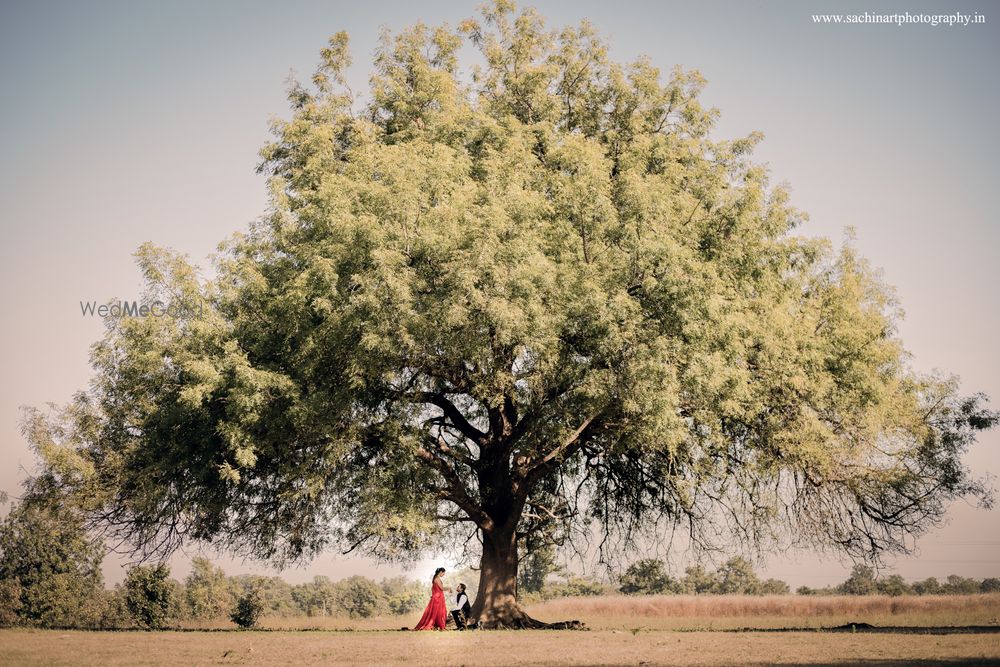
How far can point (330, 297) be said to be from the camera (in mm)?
20141

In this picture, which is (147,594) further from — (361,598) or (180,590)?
(361,598)

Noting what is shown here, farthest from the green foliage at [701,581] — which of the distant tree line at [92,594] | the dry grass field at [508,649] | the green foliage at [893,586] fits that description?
the dry grass field at [508,649]

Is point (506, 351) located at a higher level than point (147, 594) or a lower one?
higher

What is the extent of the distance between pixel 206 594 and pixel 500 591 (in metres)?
47.6

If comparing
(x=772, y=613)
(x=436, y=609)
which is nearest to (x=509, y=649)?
(x=436, y=609)

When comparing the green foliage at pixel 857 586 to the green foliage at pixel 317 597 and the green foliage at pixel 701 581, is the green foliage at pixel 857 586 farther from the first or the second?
the green foliage at pixel 317 597

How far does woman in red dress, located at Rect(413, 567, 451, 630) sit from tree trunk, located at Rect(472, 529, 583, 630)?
1678mm

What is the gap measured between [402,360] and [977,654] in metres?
13.2

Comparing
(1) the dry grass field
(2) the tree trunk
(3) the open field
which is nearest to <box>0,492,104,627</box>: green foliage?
(3) the open field

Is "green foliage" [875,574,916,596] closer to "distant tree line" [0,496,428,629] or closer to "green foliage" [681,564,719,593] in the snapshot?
"green foliage" [681,564,719,593]

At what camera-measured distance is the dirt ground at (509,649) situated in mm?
12703

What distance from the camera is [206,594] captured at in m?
64.5

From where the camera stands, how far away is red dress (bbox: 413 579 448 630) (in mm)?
21750

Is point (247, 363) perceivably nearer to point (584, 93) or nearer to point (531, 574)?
point (584, 93)
